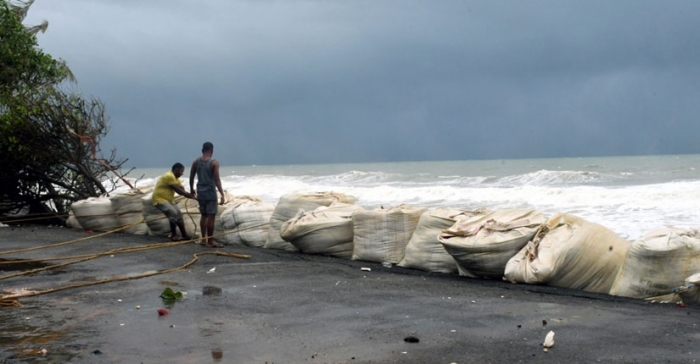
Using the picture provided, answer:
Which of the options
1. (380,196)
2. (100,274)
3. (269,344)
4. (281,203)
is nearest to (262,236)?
(281,203)

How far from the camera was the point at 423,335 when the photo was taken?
4652 mm

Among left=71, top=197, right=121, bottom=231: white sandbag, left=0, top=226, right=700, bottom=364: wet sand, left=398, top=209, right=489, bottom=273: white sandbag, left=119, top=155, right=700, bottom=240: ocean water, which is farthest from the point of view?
left=119, top=155, right=700, bottom=240: ocean water

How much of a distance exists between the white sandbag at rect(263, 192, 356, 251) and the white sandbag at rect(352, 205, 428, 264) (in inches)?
53.3

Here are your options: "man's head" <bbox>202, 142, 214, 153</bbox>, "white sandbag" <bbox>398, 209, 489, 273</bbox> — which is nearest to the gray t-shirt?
"man's head" <bbox>202, 142, 214, 153</bbox>

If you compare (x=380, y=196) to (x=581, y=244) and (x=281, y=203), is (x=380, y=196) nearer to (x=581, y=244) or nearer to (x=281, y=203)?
(x=281, y=203)

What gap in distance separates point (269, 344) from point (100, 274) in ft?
11.6

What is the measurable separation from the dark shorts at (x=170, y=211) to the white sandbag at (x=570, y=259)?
18.0ft

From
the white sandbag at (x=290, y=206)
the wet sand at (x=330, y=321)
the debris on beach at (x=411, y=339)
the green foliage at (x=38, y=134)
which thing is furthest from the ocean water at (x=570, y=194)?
the debris on beach at (x=411, y=339)

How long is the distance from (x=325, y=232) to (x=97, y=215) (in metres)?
5.43

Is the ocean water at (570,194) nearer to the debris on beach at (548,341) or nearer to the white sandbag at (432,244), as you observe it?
the white sandbag at (432,244)

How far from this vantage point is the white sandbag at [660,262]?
18.9ft

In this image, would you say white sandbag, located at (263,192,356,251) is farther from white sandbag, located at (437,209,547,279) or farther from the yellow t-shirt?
white sandbag, located at (437,209,547,279)

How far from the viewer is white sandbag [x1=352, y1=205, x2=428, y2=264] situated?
8.00 m

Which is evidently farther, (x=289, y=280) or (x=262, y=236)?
(x=262, y=236)
